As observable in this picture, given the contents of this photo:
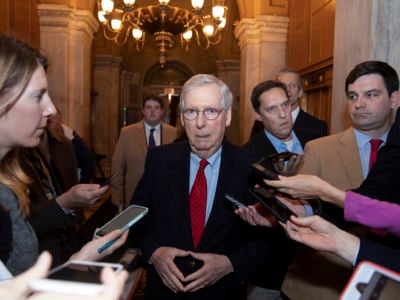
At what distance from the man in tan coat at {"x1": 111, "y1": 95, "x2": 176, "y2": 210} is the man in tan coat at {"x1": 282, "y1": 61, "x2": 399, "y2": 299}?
9.86ft

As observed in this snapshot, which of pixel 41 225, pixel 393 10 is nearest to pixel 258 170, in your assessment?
pixel 41 225

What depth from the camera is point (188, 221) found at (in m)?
1.87

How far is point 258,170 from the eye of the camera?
1618mm

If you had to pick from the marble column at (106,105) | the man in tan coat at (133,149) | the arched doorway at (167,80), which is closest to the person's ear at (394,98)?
the man in tan coat at (133,149)

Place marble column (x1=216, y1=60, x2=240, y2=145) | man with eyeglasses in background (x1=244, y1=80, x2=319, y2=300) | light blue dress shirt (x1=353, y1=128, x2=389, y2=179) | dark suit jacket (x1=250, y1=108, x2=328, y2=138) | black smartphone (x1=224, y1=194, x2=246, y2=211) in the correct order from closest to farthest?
black smartphone (x1=224, y1=194, x2=246, y2=211)
light blue dress shirt (x1=353, y1=128, x2=389, y2=179)
man with eyeglasses in background (x1=244, y1=80, x2=319, y2=300)
dark suit jacket (x1=250, y1=108, x2=328, y2=138)
marble column (x1=216, y1=60, x2=240, y2=145)

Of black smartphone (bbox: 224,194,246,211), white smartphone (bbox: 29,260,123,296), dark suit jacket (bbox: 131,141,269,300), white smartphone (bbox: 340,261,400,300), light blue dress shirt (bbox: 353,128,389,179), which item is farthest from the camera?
light blue dress shirt (bbox: 353,128,389,179)

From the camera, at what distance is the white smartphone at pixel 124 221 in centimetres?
141

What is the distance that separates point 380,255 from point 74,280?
3.53 feet

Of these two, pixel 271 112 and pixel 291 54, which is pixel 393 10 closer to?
pixel 271 112

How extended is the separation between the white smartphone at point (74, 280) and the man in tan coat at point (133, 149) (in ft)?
12.9

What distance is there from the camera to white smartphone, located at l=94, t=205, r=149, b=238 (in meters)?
1.41

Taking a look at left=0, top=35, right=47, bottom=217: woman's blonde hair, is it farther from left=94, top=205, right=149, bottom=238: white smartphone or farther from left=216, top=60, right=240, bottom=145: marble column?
left=216, top=60, right=240, bottom=145: marble column

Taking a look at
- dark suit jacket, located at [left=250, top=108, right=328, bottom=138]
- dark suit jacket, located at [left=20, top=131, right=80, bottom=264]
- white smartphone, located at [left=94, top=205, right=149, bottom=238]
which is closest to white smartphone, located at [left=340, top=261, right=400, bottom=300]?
white smartphone, located at [left=94, top=205, right=149, bottom=238]

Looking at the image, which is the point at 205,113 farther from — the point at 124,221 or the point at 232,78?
the point at 232,78
